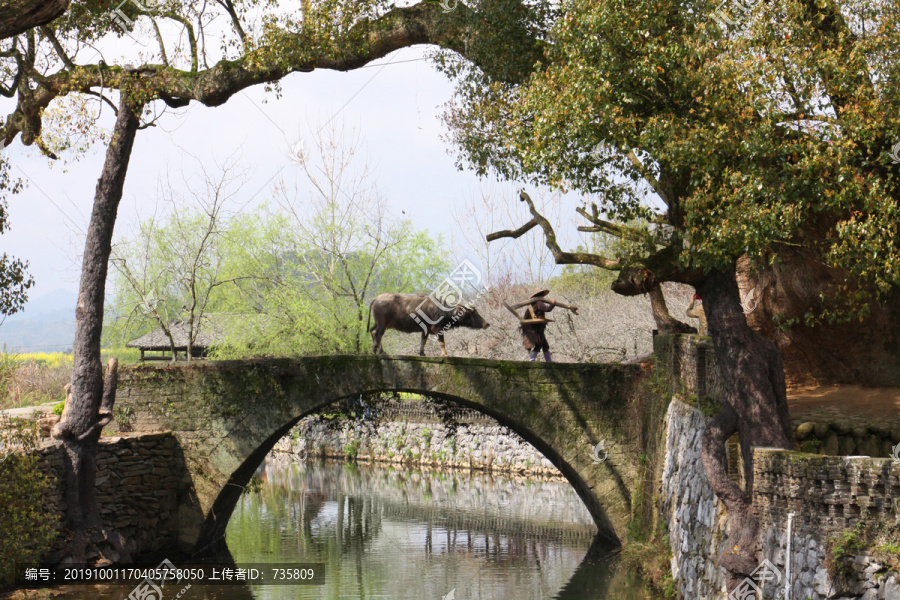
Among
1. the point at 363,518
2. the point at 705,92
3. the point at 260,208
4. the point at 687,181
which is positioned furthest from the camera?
the point at 260,208

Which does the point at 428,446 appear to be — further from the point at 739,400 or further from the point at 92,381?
the point at 739,400

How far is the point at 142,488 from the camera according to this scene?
1338 centimetres

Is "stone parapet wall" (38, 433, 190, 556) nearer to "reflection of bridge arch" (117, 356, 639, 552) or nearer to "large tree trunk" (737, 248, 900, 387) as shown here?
"reflection of bridge arch" (117, 356, 639, 552)

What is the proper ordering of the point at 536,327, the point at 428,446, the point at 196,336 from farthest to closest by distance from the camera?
1. the point at 196,336
2. the point at 428,446
3. the point at 536,327

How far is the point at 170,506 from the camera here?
13.8 meters

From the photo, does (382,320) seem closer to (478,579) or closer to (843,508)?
(478,579)

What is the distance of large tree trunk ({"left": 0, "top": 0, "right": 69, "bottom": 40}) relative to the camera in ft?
21.6

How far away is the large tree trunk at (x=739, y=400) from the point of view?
28.2ft

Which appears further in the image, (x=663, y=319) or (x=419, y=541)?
(x=419, y=541)

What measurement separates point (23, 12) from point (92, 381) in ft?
23.3

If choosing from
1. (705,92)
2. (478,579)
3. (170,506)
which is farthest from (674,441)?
(170,506)

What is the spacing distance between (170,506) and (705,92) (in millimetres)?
10255

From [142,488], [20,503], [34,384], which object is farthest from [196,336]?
[20,503]

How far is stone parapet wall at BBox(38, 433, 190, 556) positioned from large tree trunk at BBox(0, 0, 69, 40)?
7.85 metres
